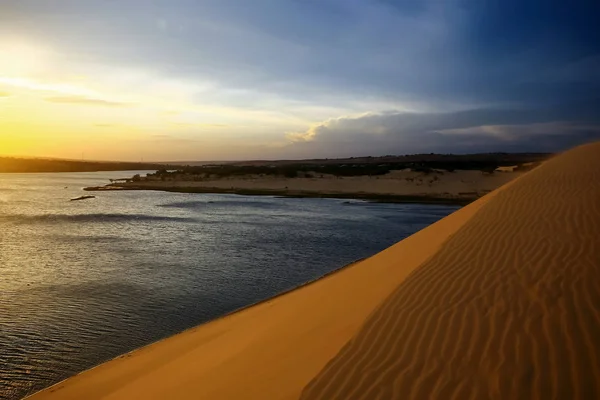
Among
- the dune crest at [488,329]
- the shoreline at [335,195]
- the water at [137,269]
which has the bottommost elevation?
the water at [137,269]

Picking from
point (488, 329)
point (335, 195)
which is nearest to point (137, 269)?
point (488, 329)

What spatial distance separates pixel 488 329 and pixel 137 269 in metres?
10.5

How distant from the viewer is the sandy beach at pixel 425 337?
3750 mm

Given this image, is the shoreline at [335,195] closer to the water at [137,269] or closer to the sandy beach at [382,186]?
the sandy beach at [382,186]

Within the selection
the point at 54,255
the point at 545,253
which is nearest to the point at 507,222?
the point at 545,253

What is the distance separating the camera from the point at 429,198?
36188 millimetres

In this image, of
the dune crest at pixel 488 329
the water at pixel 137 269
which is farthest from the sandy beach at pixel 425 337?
the water at pixel 137 269

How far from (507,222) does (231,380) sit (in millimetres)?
6538

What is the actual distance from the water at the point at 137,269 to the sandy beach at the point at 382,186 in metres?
11.9

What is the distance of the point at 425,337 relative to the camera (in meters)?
4.52

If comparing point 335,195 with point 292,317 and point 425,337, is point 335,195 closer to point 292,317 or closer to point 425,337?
point 292,317

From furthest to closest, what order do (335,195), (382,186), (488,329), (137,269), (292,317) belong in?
(382,186) < (335,195) < (137,269) < (292,317) < (488,329)

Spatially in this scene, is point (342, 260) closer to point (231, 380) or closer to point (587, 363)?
point (231, 380)

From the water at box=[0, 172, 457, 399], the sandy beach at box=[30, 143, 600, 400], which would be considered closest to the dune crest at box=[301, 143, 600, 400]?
the sandy beach at box=[30, 143, 600, 400]
